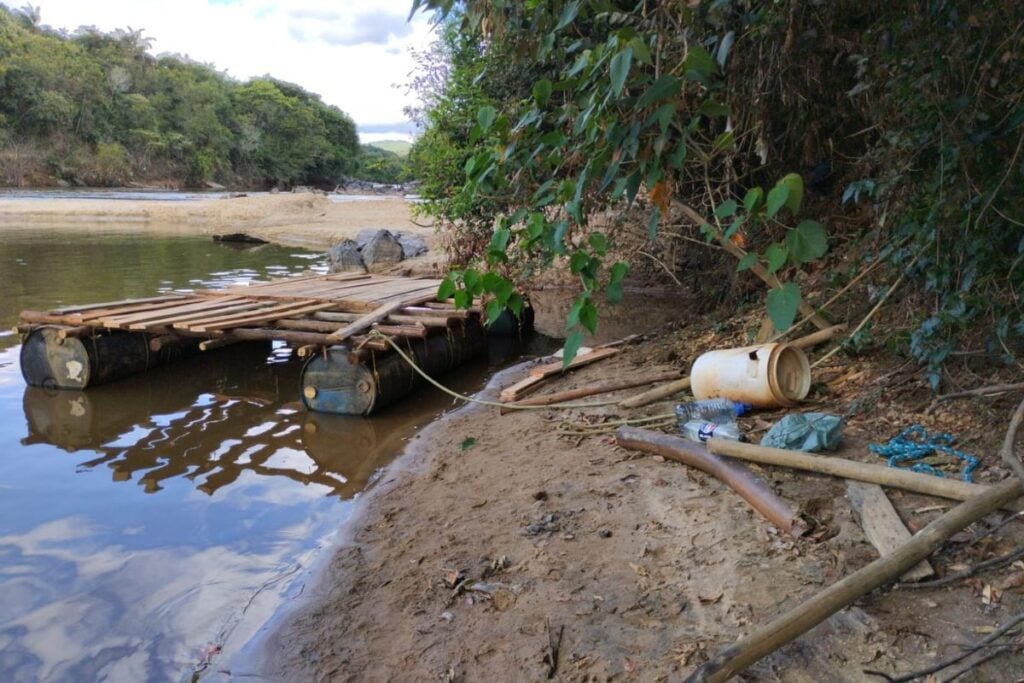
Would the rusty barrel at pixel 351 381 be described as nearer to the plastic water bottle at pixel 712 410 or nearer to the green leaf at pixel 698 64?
the plastic water bottle at pixel 712 410

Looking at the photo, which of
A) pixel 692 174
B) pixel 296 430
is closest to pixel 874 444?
pixel 692 174

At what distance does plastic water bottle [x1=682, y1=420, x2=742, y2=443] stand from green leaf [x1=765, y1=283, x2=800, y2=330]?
2057mm

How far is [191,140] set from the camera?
61500mm

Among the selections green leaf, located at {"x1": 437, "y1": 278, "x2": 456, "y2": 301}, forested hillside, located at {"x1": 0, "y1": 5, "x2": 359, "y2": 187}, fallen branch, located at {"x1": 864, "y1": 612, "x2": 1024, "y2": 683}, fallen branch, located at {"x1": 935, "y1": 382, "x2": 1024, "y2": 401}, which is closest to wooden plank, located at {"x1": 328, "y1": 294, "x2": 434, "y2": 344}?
green leaf, located at {"x1": 437, "y1": 278, "x2": 456, "y2": 301}

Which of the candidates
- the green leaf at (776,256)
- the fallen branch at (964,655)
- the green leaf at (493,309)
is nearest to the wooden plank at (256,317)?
the green leaf at (493,309)

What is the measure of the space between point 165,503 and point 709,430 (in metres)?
3.60

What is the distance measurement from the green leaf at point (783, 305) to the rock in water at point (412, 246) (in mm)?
16042

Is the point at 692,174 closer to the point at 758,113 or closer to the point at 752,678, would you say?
the point at 758,113

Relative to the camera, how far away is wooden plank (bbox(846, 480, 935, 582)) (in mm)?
2551

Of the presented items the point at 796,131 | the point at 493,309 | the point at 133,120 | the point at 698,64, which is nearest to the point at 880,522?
the point at 493,309

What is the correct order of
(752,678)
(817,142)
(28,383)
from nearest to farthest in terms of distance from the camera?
(752,678), (817,142), (28,383)

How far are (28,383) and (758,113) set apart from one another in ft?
24.2

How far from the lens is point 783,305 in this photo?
1.91m

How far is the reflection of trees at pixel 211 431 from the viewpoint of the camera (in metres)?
5.46
